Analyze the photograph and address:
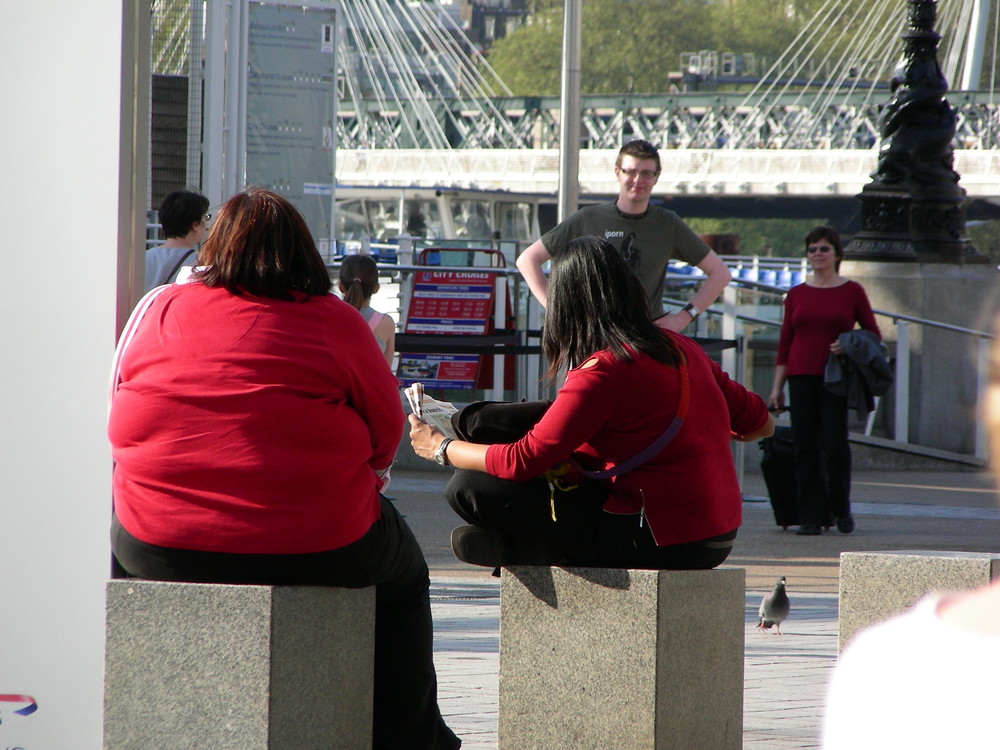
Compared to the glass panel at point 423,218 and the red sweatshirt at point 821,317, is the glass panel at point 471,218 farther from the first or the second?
the red sweatshirt at point 821,317

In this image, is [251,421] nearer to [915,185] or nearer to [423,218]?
[915,185]

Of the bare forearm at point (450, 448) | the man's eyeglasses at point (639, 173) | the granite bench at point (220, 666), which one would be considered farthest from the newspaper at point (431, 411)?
the man's eyeglasses at point (639, 173)

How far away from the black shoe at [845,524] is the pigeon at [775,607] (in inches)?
131

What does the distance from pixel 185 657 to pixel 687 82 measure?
101 m

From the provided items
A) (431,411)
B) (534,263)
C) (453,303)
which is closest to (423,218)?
(453,303)

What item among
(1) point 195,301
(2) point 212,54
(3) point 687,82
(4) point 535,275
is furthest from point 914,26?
(3) point 687,82

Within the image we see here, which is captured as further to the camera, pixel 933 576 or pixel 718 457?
pixel 933 576

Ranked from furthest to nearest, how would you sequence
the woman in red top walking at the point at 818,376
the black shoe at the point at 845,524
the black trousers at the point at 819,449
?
the black shoe at the point at 845,524 → the black trousers at the point at 819,449 → the woman in red top walking at the point at 818,376

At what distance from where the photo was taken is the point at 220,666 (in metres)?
3.44

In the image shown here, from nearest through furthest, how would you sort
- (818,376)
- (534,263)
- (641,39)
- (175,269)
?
(175,269), (534,263), (818,376), (641,39)

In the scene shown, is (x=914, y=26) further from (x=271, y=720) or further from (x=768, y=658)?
(x=271, y=720)

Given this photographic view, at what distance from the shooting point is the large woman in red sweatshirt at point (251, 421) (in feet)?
11.5

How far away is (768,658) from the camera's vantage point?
19.6 feet

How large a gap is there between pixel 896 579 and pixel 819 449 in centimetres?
500
